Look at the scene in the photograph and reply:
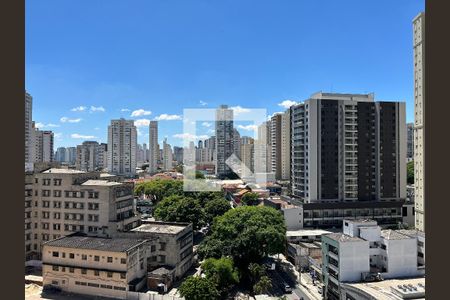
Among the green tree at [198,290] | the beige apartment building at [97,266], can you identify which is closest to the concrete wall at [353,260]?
the green tree at [198,290]

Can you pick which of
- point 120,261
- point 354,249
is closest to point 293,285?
point 354,249

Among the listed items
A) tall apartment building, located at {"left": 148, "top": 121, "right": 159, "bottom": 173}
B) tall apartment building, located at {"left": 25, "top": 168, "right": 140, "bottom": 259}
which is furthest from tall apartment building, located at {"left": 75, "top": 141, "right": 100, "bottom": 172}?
tall apartment building, located at {"left": 25, "top": 168, "right": 140, "bottom": 259}

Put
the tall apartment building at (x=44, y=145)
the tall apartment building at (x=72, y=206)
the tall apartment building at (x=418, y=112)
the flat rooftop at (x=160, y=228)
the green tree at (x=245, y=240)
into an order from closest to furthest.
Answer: the green tree at (x=245, y=240) < the flat rooftop at (x=160, y=228) < the tall apartment building at (x=72, y=206) < the tall apartment building at (x=418, y=112) < the tall apartment building at (x=44, y=145)

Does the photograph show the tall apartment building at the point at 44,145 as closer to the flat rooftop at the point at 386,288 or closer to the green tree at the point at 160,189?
the green tree at the point at 160,189

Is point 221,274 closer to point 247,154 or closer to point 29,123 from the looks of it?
point 247,154

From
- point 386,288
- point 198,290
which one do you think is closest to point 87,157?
point 198,290
